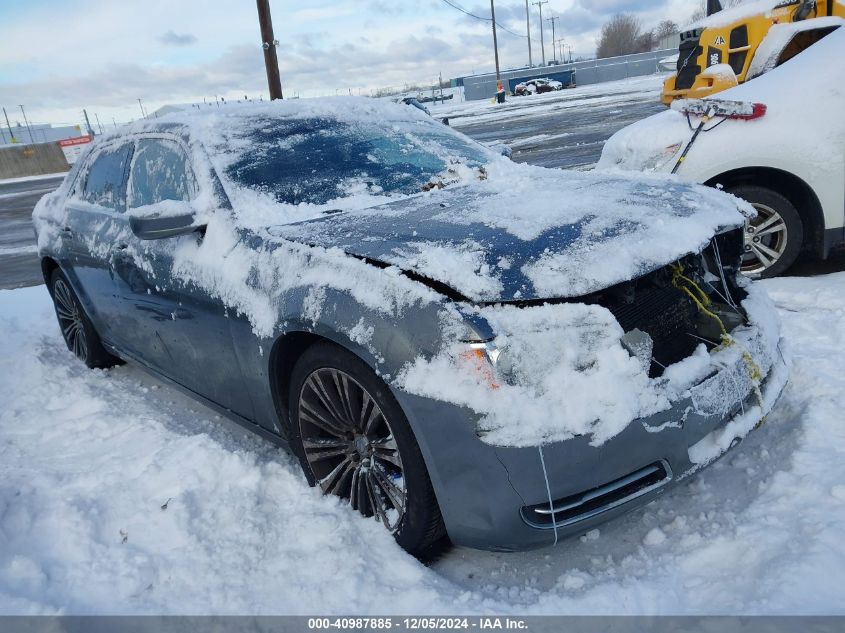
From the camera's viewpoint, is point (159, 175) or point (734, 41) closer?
point (159, 175)

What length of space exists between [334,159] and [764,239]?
3275mm

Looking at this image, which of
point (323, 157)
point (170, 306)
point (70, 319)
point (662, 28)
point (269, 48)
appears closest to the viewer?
point (170, 306)

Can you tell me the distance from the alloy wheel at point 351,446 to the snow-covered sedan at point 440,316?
0.03ft

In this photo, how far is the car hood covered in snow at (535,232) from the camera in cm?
212

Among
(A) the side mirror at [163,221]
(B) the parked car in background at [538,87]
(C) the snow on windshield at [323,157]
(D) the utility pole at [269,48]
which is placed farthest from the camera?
(B) the parked car in background at [538,87]

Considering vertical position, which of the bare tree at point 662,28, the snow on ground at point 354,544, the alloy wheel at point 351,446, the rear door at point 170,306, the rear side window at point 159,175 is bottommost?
the snow on ground at point 354,544

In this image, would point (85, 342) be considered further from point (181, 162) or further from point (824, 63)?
point (824, 63)

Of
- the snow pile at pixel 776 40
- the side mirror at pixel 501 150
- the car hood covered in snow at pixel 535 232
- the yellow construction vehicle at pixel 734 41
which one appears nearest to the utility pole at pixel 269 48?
the yellow construction vehicle at pixel 734 41

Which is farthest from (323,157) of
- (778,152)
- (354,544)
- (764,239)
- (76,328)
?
(764,239)

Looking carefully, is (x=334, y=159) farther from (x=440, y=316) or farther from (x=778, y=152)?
(x=778, y=152)

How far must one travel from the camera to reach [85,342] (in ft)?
15.3

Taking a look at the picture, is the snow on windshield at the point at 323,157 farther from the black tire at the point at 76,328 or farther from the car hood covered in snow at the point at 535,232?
the black tire at the point at 76,328

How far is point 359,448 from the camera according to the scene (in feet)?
8.15

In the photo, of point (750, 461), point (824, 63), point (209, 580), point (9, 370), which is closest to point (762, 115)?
point (824, 63)
